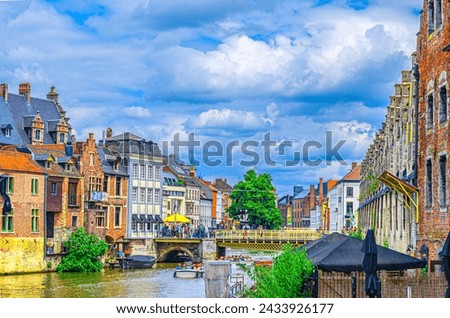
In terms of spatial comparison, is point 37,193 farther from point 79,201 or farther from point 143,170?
point 143,170

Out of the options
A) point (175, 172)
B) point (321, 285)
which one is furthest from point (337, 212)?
point (321, 285)

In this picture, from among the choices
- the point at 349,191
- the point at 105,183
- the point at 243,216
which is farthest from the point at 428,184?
the point at 349,191

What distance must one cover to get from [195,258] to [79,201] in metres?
10.8

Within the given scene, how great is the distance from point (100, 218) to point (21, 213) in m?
11.2

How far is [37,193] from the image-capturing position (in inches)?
1825

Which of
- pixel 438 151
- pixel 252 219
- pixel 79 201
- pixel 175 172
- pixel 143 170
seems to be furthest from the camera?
pixel 175 172

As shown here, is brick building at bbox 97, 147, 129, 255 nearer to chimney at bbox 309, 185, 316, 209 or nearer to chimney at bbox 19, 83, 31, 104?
chimney at bbox 19, 83, 31, 104

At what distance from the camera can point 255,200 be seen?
252 ft

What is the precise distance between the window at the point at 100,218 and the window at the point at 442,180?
118 feet

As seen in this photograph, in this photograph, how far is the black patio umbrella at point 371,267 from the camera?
14.9 meters

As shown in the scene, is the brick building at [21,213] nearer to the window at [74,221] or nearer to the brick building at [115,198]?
the window at [74,221]

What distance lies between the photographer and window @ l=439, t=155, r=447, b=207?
21.2 m

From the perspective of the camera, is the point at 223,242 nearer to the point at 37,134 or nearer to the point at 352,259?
the point at 37,134

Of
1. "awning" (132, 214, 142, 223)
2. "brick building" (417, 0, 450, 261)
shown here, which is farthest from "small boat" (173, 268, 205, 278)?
"brick building" (417, 0, 450, 261)
